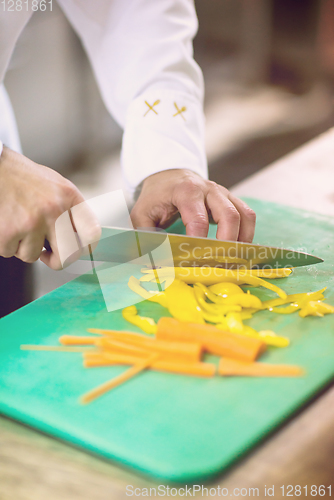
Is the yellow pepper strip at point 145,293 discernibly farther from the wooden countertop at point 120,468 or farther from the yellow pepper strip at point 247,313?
the wooden countertop at point 120,468

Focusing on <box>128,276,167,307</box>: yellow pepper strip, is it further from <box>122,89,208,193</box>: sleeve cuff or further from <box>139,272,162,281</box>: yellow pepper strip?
<box>122,89,208,193</box>: sleeve cuff

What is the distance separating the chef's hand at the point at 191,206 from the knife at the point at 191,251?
6 cm

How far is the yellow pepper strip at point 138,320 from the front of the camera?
1.02m

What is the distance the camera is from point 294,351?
958 millimetres

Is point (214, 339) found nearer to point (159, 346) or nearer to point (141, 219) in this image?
point (159, 346)

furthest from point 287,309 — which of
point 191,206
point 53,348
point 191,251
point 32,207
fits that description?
point 32,207

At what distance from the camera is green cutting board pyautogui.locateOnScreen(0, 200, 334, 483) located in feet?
2.51

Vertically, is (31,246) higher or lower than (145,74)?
lower

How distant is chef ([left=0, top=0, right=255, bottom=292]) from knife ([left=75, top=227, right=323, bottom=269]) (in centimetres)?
6

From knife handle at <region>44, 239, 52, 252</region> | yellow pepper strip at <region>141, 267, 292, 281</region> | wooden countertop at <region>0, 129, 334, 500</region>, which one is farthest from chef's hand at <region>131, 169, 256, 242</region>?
wooden countertop at <region>0, 129, 334, 500</region>

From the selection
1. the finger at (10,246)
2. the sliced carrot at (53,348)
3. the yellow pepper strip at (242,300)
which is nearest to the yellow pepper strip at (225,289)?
the yellow pepper strip at (242,300)

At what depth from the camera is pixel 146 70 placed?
64.9 inches

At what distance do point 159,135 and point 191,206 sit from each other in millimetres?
393

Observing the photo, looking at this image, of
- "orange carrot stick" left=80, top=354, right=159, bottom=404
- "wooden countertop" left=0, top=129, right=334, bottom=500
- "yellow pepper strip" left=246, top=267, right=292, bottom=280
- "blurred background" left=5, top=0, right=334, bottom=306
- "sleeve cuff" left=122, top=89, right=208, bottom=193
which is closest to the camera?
"wooden countertop" left=0, top=129, right=334, bottom=500
